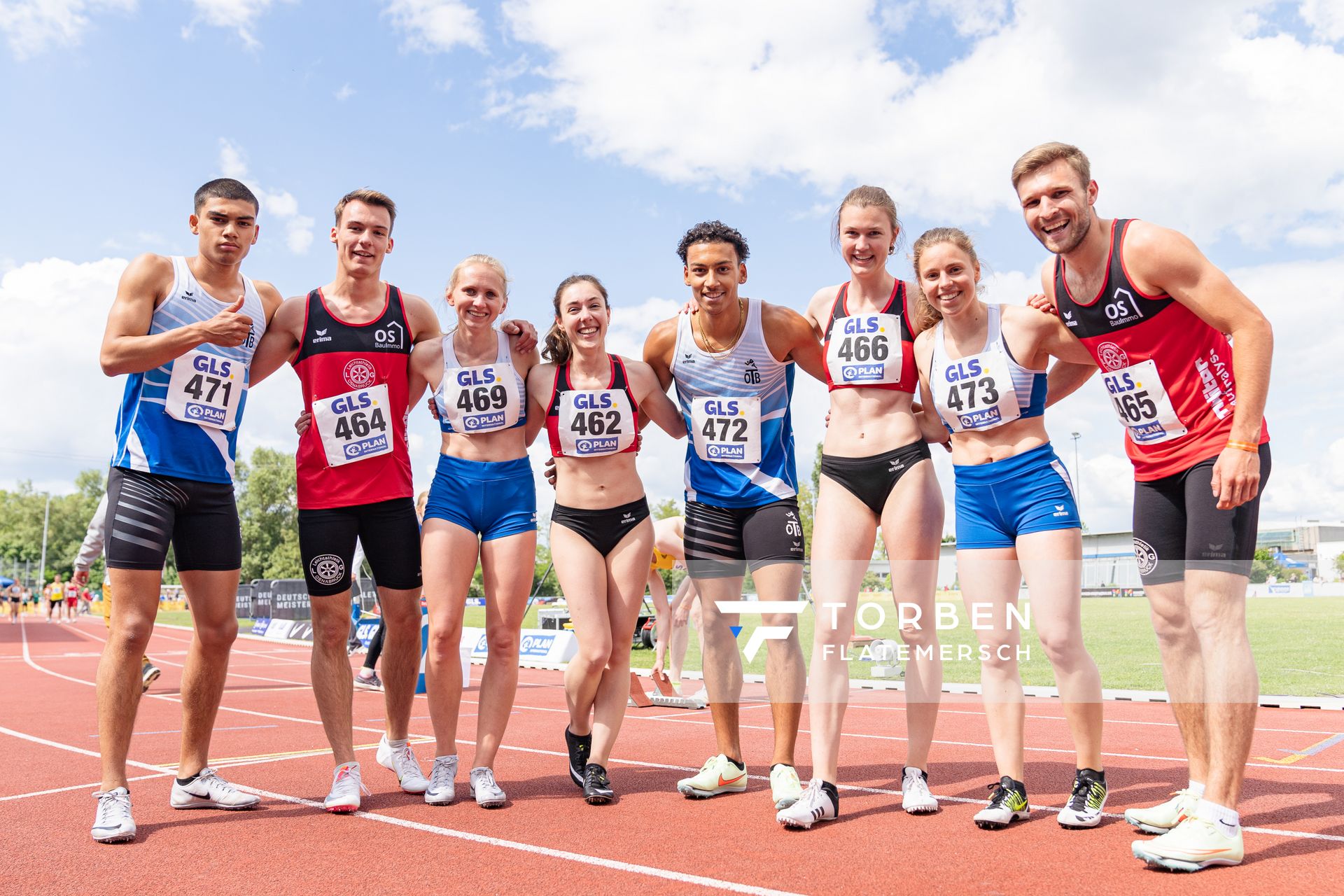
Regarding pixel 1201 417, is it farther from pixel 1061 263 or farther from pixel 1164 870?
pixel 1164 870

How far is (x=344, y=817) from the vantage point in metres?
4.06

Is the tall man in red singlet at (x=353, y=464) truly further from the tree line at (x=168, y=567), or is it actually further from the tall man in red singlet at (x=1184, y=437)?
the tree line at (x=168, y=567)

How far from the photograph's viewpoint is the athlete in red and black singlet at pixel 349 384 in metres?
4.43

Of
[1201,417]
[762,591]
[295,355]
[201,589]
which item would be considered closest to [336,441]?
[295,355]

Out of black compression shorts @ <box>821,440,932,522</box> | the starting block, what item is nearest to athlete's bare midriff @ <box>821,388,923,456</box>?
black compression shorts @ <box>821,440,932,522</box>

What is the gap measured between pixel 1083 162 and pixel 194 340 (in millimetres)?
3643

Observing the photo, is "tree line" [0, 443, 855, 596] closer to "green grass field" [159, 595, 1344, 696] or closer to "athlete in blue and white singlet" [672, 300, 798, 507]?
"green grass field" [159, 595, 1344, 696]

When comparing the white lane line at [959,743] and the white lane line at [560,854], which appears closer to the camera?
the white lane line at [560,854]

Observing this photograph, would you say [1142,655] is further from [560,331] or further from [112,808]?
[112,808]

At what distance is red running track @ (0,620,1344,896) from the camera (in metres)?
3.09

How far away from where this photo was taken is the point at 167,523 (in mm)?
4020

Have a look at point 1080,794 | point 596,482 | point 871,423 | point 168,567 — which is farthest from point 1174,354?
point 168,567

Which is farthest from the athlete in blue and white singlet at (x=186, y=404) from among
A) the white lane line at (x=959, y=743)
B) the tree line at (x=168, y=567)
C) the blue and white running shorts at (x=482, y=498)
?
the tree line at (x=168, y=567)

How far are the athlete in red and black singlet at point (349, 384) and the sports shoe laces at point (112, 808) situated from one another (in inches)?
53.8
